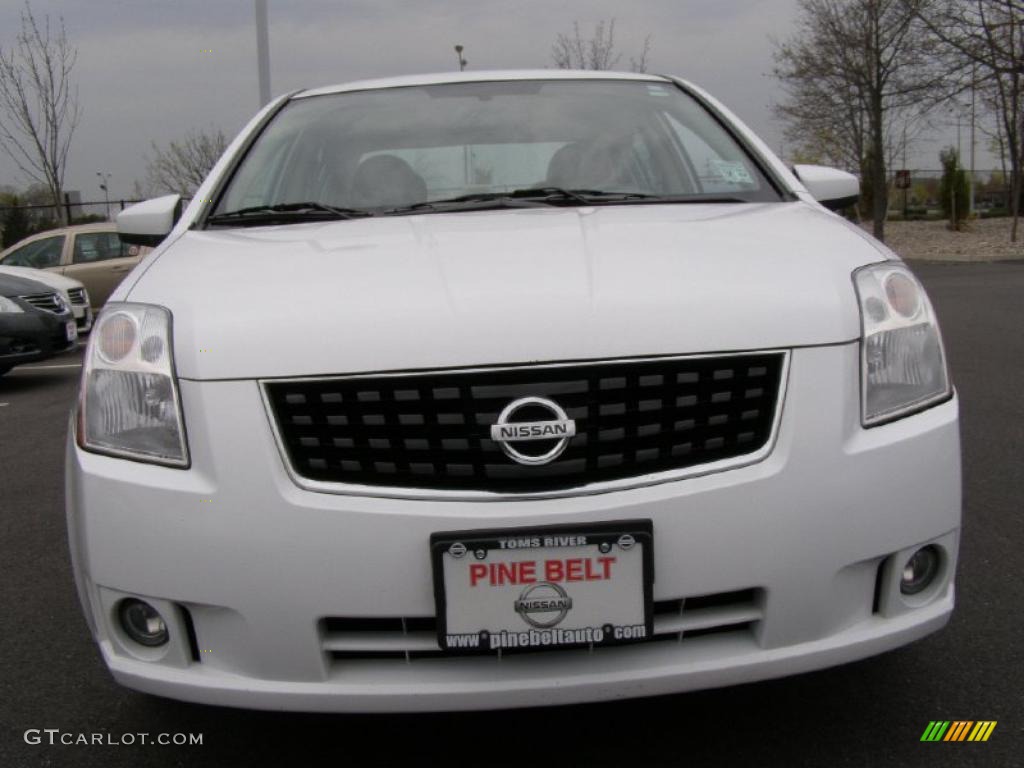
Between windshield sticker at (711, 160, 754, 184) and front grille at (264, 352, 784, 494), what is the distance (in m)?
1.24

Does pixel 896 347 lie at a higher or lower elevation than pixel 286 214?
lower

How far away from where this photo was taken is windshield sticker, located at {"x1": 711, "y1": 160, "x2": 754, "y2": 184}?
3.13m

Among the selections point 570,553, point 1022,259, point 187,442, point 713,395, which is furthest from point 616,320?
point 1022,259

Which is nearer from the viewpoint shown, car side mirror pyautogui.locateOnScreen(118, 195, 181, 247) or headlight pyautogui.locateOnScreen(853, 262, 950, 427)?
headlight pyautogui.locateOnScreen(853, 262, 950, 427)

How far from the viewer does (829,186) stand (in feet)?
10.4

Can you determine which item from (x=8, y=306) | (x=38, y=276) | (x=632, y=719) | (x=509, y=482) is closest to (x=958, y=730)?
(x=632, y=719)

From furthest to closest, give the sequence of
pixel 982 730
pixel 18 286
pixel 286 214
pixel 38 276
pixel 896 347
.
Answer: pixel 38 276 → pixel 18 286 → pixel 286 214 → pixel 982 730 → pixel 896 347

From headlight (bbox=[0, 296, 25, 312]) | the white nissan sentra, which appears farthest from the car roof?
headlight (bbox=[0, 296, 25, 312])

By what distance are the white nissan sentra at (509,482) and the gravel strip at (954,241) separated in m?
22.6

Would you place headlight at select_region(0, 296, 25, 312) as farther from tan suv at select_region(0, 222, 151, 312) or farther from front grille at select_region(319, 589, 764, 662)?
front grille at select_region(319, 589, 764, 662)

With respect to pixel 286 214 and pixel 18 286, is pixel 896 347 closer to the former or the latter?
pixel 286 214

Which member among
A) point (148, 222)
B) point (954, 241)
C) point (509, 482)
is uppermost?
point (148, 222)

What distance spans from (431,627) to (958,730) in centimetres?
115

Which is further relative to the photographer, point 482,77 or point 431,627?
point 482,77
